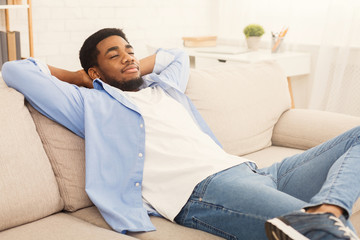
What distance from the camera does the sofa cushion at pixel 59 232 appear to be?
54.9 inches

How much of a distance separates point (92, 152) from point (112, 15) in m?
2.34

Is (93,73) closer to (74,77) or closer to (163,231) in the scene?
(74,77)

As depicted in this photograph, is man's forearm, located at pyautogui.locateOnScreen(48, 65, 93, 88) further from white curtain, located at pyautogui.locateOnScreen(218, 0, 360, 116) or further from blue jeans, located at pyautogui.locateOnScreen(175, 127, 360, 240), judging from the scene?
white curtain, located at pyautogui.locateOnScreen(218, 0, 360, 116)

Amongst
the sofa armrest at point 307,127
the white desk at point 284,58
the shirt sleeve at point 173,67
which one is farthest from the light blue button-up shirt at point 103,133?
the white desk at point 284,58

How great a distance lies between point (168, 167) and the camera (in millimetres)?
1593

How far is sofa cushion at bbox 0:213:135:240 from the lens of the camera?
1395 millimetres

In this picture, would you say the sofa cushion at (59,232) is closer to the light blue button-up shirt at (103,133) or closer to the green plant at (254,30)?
the light blue button-up shirt at (103,133)

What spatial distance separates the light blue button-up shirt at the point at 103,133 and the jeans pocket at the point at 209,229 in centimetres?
14

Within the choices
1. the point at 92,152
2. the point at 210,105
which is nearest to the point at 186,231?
the point at 92,152

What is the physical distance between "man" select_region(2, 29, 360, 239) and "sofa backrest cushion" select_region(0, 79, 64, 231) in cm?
9

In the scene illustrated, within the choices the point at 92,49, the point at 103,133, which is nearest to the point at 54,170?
the point at 103,133

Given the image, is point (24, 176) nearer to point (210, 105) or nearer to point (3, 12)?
point (210, 105)

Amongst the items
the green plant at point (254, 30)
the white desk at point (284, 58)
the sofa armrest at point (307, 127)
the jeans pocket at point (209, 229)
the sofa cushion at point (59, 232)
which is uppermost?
the green plant at point (254, 30)

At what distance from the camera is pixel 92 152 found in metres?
1.58
